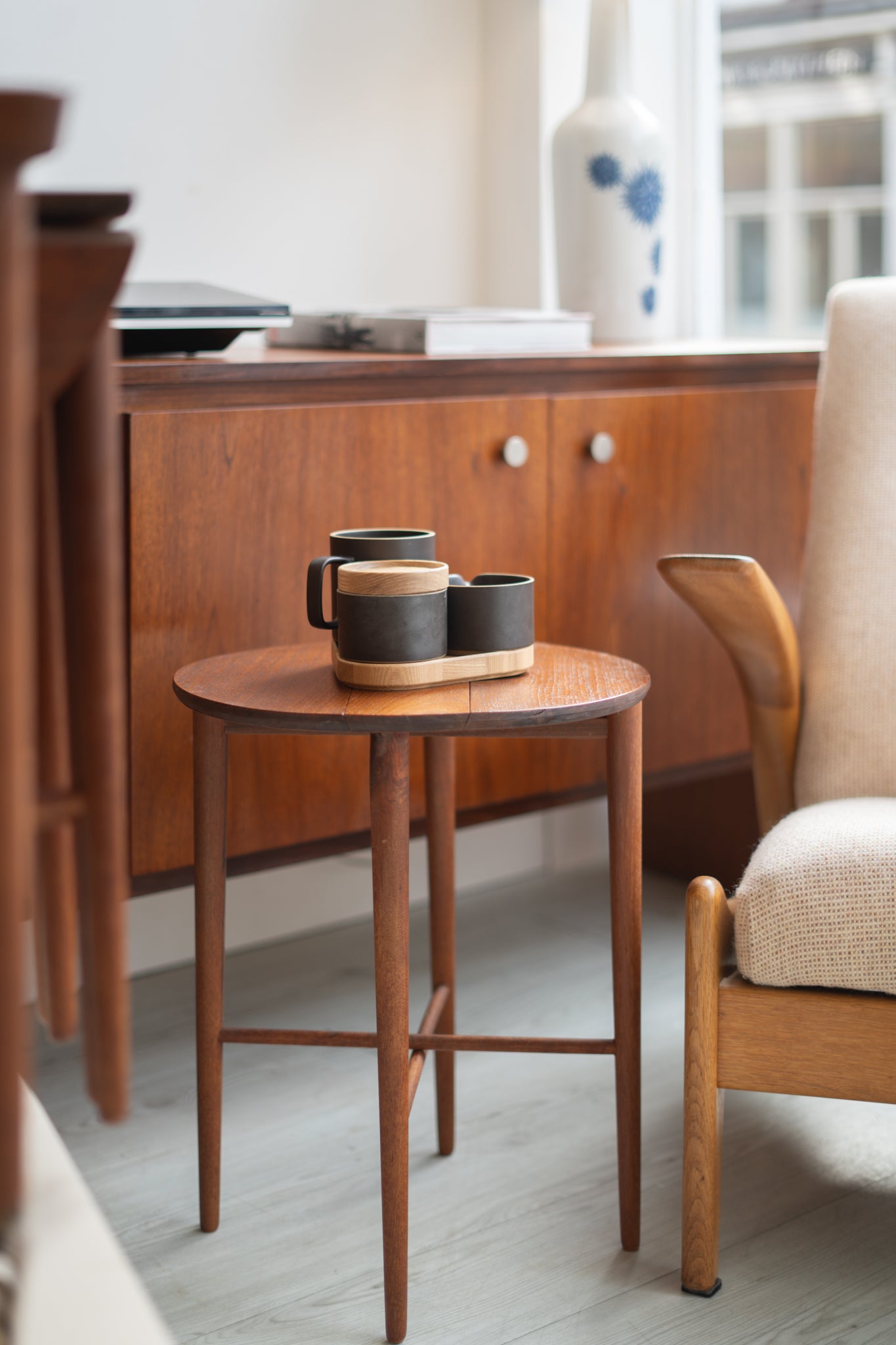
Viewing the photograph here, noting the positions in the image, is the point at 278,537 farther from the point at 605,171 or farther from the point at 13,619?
the point at 13,619

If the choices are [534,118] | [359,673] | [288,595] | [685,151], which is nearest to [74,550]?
[359,673]

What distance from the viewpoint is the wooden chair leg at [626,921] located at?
125 centimetres

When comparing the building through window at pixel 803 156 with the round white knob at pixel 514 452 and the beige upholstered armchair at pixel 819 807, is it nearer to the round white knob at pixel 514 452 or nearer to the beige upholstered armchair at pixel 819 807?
the beige upholstered armchair at pixel 819 807

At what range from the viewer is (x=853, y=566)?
5.11 ft

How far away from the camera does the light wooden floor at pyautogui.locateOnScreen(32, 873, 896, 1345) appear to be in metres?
1.25

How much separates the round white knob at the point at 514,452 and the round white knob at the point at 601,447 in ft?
0.33

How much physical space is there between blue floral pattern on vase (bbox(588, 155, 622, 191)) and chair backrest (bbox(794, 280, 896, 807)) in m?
0.39

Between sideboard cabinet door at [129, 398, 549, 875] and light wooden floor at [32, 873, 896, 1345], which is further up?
sideboard cabinet door at [129, 398, 549, 875]

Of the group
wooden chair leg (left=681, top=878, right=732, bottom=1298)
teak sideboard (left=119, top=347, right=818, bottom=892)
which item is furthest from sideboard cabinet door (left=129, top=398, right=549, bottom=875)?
wooden chair leg (left=681, top=878, right=732, bottom=1298)

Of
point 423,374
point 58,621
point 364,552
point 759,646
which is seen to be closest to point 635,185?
point 423,374

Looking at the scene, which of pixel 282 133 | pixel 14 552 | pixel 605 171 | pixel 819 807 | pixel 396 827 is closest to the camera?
pixel 14 552

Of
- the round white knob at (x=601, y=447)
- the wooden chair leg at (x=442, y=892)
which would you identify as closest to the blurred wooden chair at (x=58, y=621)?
the wooden chair leg at (x=442, y=892)

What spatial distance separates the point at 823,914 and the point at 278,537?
2.12ft

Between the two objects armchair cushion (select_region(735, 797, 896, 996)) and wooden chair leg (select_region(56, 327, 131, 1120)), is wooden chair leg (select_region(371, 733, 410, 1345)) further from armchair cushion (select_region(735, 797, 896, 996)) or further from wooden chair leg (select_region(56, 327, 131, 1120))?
wooden chair leg (select_region(56, 327, 131, 1120))
